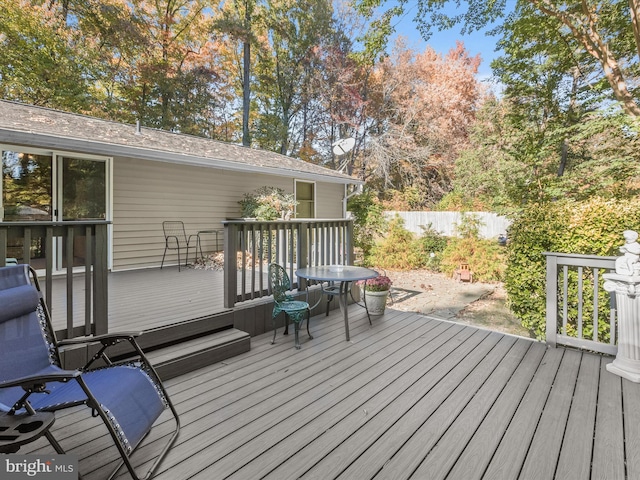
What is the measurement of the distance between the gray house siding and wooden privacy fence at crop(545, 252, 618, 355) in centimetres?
655

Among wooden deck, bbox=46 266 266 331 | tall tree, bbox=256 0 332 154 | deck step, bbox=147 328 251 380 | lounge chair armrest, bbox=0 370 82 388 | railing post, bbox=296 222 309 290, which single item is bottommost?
deck step, bbox=147 328 251 380

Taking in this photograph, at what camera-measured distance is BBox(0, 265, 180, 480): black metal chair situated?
5.34 feet

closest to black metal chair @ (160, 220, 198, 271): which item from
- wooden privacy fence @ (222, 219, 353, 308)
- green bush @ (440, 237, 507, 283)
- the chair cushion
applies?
wooden privacy fence @ (222, 219, 353, 308)

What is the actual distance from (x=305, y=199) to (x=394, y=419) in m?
8.48

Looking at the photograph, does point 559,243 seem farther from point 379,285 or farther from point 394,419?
point 394,419

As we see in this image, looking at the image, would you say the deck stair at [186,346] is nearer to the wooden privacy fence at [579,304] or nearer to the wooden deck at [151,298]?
the wooden deck at [151,298]

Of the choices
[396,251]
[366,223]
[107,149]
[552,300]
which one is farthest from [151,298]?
[366,223]

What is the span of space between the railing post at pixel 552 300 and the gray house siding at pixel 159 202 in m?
6.55

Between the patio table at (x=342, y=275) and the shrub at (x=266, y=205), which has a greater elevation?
the shrub at (x=266, y=205)

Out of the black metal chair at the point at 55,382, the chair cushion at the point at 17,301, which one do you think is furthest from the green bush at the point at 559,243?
the chair cushion at the point at 17,301

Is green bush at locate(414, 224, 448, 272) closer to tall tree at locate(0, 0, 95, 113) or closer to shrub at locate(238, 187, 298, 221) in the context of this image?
shrub at locate(238, 187, 298, 221)

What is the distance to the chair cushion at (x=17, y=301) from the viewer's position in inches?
74.7

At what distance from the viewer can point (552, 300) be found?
3.61 m

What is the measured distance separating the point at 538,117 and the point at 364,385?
9397 mm
